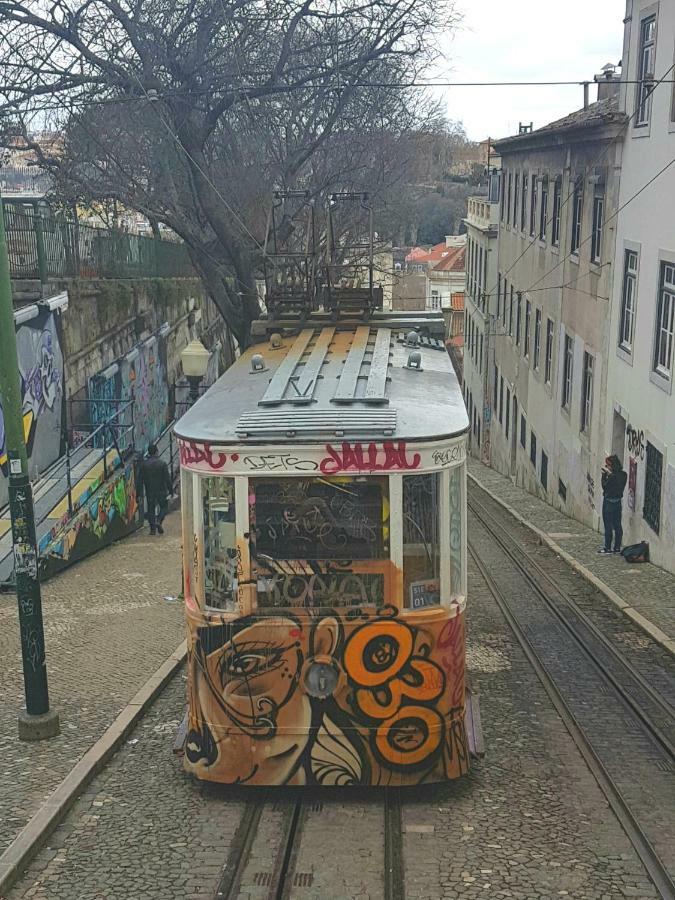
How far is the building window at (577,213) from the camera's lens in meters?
22.4

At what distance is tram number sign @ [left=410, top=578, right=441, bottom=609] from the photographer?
664 cm

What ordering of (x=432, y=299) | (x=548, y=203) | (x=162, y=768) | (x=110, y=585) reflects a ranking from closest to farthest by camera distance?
(x=162, y=768), (x=110, y=585), (x=548, y=203), (x=432, y=299)

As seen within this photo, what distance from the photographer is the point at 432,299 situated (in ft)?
254

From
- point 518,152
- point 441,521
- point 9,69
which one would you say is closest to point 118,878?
point 441,521

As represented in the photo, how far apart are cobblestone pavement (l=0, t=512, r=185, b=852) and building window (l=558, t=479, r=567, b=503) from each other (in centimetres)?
1094

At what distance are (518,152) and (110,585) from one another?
23.0 metres

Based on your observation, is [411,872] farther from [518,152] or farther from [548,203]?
[518,152]

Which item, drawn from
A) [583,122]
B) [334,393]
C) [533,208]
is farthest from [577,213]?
[334,393]

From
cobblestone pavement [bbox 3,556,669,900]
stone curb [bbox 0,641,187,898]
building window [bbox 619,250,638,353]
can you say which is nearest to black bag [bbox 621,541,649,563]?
building window [bbox 619,250,638,353]

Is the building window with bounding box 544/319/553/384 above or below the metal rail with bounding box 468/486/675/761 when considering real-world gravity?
above

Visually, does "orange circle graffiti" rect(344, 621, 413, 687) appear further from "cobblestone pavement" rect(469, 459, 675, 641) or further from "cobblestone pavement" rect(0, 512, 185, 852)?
"cobblestone pavement" rect(469, 459, 675, 641)

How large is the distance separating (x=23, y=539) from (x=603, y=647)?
20.6ft

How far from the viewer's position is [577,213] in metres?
22.9

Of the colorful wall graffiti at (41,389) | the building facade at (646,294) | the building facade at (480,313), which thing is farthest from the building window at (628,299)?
the building facade at (480,313)
